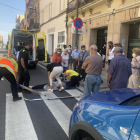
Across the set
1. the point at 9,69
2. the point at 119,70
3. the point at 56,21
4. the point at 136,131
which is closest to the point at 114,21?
the point at 119,70

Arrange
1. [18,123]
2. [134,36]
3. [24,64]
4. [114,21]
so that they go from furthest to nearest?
[114,21] → [134,36] → [24,64] → [18,123]

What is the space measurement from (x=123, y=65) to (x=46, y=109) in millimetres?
2381

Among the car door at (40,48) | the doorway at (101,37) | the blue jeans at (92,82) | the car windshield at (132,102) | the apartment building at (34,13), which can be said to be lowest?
the blue jeans at (92,82)

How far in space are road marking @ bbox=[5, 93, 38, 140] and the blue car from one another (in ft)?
4.19

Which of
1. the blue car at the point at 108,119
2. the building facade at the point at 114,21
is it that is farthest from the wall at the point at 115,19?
the blue car at the point at 108,119

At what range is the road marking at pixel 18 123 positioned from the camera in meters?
2.97

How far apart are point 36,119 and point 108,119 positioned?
2.45 m

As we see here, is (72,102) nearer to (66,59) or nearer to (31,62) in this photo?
(66,59)

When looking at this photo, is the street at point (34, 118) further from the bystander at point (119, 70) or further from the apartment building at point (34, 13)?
the apartment building at point (34, 13)

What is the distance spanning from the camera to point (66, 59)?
26.8 ft

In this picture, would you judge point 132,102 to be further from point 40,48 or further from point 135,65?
point 40,48

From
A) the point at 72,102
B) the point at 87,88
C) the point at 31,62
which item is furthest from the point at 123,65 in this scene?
the point at 31,62

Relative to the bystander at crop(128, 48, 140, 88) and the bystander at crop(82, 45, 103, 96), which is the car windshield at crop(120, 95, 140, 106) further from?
the bystander at crop(128, 48, 140, 88)

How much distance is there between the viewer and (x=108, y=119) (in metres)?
1.67
